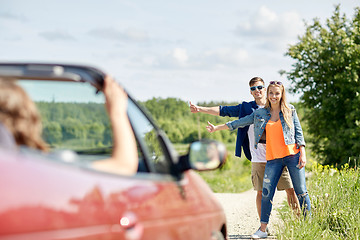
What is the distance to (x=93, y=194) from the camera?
6.15ft

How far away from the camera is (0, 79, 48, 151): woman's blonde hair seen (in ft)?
6.04

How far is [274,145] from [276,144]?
3 cm

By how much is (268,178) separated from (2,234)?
4.87 metres

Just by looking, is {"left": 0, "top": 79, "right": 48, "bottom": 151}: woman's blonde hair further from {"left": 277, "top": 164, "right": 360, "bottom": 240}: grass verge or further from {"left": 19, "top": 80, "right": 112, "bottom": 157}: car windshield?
{"left": 277, "top": 164, "right": 360, "bottom": 240}: grass verge

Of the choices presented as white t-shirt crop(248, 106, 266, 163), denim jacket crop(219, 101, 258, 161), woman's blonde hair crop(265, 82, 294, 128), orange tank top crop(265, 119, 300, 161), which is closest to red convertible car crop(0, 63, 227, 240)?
orange tank top crop(265, 119, 300, 161)

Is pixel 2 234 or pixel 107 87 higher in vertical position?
pixel 107 87

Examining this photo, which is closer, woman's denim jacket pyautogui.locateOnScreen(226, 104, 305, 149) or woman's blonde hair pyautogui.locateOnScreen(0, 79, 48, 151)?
woman's blonde hair pyautogui.locateOnScreen(0, 79, 48, 151)

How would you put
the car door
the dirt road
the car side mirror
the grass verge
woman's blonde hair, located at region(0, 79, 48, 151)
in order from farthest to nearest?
1. the dirt road
2. the grass verge
3. the car side mirror
4. the car door
5. woman's blonde hair, located at region(0, 79, 48, 151)

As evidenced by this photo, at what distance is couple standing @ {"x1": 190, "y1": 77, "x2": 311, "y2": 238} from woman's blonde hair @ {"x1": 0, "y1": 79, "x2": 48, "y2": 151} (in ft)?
14.6

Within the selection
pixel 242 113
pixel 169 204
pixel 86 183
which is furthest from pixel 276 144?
pixel 86 183

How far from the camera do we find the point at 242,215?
910 centimetres

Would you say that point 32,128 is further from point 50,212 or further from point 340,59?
point 340,59

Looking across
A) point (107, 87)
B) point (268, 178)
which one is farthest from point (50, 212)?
point (268, 178)

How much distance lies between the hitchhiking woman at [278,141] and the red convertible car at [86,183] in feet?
9.08
